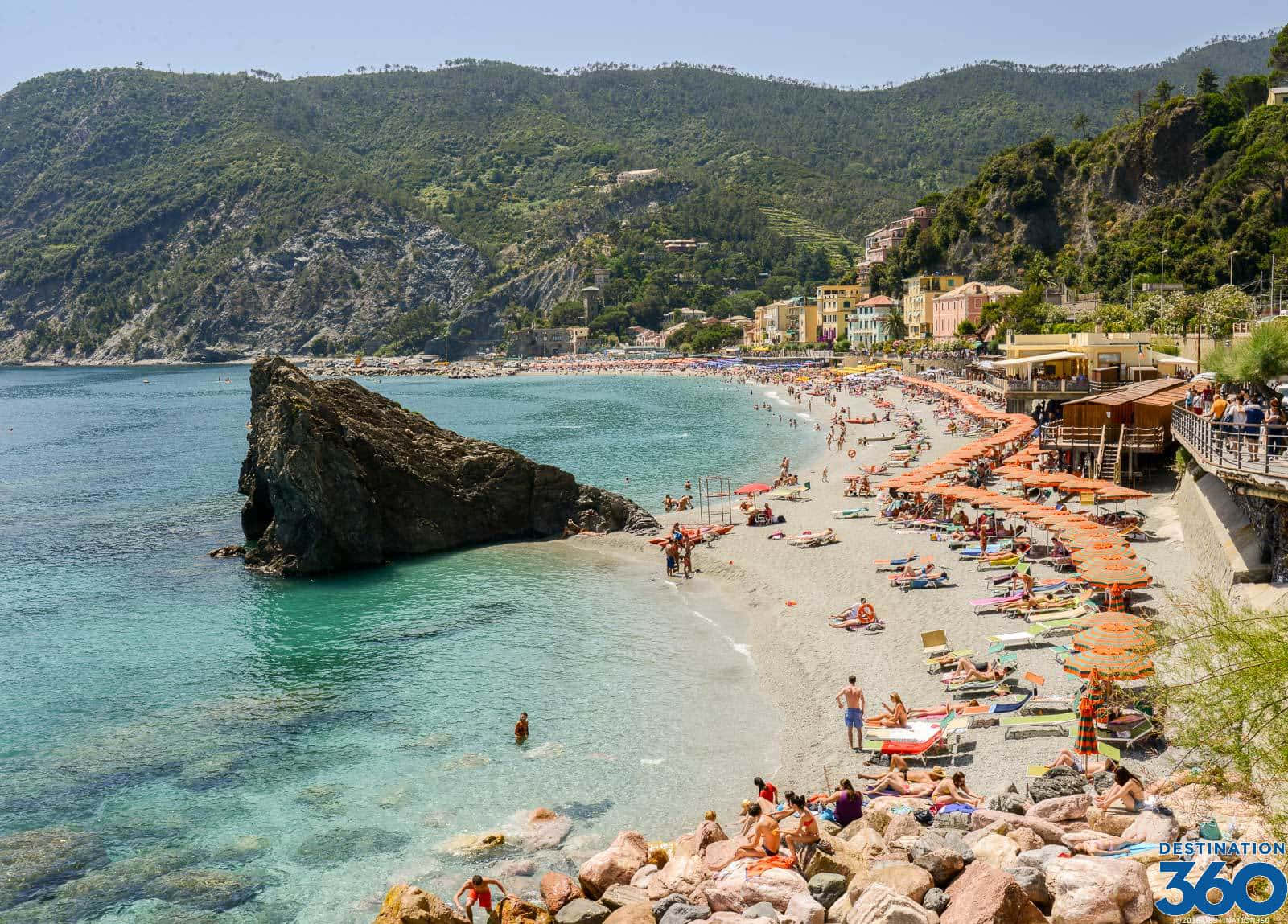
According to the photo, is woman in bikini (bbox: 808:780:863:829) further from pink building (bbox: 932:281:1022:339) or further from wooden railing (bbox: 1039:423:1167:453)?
pink building (bbox: 932:281:1022:339)

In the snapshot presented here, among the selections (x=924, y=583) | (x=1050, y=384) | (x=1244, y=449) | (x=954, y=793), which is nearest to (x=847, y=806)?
(x=954, y=793)

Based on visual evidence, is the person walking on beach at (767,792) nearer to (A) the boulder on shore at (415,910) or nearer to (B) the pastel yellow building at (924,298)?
(A) the boulder on shore at (415,910)

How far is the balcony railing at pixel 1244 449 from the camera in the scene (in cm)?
1587

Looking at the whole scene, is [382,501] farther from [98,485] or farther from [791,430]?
[791,430]

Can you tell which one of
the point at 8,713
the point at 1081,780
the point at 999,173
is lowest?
the point at 8,713

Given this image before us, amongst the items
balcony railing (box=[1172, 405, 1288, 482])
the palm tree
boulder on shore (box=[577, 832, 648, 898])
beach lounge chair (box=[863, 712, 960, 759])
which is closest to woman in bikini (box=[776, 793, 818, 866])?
boulder on shore (box=[577, 832, 648, 898])

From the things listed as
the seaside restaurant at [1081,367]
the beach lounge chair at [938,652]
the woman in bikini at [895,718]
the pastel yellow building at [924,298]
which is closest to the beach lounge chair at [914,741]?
the woman in bikini at [895,718]

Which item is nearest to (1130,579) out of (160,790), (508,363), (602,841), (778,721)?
(778,721)

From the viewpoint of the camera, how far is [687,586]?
25875 mm

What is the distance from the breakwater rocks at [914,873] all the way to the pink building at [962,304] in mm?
90117

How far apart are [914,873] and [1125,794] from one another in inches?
116

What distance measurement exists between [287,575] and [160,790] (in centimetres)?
1381

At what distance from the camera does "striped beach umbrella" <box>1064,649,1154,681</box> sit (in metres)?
13.2

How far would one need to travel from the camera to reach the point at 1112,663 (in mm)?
13344
